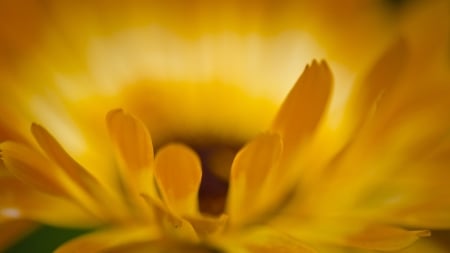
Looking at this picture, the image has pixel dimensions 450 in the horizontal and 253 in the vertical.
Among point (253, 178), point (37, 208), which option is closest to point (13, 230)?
point (37, 208)

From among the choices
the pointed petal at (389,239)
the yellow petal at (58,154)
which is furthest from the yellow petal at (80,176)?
the pointed petal at (389,239)

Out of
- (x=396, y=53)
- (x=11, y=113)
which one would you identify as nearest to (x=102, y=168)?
(x=11, y=113)

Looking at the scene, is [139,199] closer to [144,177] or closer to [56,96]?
[144,177]

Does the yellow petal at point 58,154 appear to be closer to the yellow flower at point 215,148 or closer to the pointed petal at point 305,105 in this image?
the yellow flower at point 215,148

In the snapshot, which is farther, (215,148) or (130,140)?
(215,148)

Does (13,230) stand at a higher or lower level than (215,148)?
lower

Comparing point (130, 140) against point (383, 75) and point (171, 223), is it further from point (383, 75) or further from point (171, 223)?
point (383, 75)
